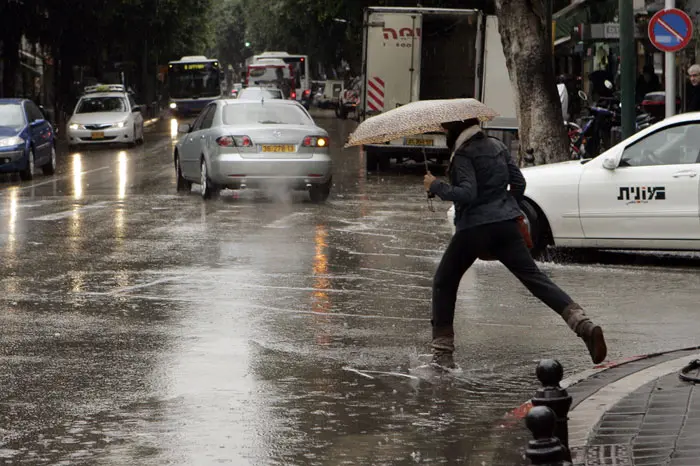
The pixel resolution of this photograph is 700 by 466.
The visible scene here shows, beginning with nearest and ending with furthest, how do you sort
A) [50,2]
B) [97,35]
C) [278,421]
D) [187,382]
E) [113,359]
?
[278,421] < [187,382] < [113,359] < [50,2] < [97,35]

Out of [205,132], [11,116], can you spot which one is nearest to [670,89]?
[205,132]

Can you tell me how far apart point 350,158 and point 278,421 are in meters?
28.3

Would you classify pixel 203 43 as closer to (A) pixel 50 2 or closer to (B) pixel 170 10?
(B) pixel 170 10

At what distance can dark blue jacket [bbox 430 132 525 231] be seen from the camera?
8.67 m

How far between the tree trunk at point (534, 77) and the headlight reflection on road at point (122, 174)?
6304mm

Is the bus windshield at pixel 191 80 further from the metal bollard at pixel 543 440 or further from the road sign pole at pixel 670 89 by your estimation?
the metal bollard at pixel 543 440

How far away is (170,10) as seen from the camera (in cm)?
6662

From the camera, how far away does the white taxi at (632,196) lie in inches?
535

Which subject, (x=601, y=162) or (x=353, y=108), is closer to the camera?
(x=601, y=162)

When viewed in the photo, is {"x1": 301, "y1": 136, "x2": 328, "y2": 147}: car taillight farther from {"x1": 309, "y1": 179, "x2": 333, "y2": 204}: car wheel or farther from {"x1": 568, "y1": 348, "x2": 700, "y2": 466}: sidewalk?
{"x1": 568, "y1": 348, "x2": 700, "y2": 466}: sidewalk

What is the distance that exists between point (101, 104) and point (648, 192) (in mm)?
30521

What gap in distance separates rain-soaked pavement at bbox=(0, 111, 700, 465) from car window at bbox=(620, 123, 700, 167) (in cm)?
103

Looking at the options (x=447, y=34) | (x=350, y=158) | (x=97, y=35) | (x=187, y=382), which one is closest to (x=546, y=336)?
(x=187, y=382)

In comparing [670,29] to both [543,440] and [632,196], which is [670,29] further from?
[543,440]
